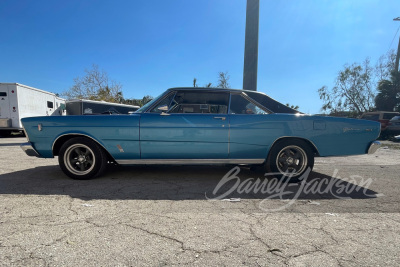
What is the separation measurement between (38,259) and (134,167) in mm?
3076

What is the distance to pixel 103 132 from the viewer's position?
3.63 meters

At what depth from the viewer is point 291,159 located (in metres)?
3.81

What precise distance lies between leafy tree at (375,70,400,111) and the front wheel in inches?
1051

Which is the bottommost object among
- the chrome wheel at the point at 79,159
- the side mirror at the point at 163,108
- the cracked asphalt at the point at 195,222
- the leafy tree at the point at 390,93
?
the cracked asphalt at the point at 195,222

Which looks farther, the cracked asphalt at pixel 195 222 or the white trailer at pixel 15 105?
the white trailer at pixel 15 105

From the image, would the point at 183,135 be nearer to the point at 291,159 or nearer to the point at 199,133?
the point at 199,133

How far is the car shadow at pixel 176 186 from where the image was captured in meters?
3.08

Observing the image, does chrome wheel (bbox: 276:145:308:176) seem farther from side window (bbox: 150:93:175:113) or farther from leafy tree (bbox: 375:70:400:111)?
leafy tree (bbox: 375:70:400:111)

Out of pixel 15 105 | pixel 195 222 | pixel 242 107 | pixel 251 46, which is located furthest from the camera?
pixel 15 105

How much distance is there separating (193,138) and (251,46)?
6.66 meters

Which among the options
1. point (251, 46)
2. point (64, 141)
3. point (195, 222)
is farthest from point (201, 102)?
point (251, 46)

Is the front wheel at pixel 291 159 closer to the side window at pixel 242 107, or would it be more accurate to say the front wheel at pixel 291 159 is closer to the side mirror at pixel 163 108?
the side window at pixel 242 107

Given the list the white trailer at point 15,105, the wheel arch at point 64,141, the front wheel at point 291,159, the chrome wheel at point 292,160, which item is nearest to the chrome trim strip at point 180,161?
the wheel arch at point 64,141

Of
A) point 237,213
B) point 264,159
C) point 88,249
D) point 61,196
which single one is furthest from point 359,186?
point 61,196
